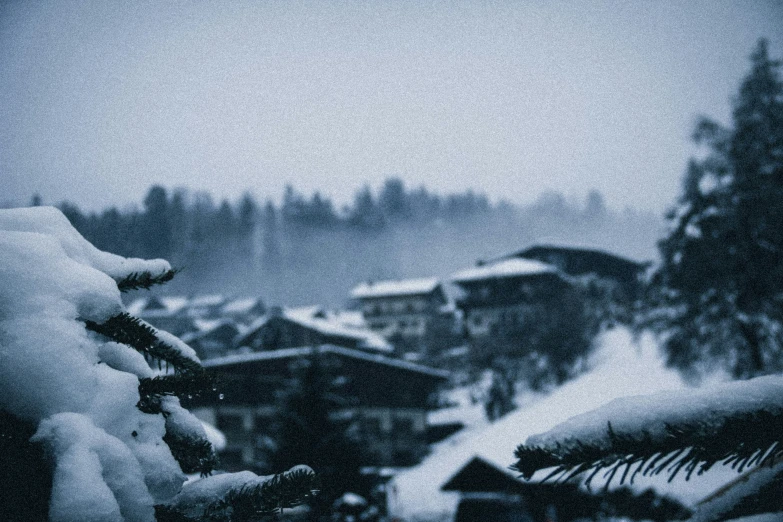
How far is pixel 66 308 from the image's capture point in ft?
2.70

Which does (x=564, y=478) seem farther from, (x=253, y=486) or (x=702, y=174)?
(x=702, y=174)

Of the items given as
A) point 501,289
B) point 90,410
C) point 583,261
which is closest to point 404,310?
point 501,289

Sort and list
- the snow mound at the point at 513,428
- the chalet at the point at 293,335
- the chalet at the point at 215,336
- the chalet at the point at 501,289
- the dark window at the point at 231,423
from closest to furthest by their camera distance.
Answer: the snow mound at the point at 513,428 → the dark window at the point at 231,423 → the chalet at the point at 293,335 → the chalet at the point at 501,289 → the chalet at the point at 215,336

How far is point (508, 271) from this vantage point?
34344 millimetres

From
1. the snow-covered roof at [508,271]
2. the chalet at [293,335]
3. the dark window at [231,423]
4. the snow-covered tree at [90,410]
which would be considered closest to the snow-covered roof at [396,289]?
the snow-covered roof at [508,271]

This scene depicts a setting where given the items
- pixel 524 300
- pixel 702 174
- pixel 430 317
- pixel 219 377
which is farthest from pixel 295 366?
pixel 430 317

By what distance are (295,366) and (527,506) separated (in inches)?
304

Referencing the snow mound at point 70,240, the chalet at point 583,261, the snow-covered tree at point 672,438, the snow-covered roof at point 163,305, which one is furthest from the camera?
the chalet at point 583,261

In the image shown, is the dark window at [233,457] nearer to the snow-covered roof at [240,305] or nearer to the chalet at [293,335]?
the chalet at [293,335]

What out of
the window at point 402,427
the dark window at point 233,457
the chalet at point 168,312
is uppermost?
the chalet at point 168,312

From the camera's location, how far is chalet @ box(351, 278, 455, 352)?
4256 cm

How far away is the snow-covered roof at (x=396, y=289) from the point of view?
4338 centimetres

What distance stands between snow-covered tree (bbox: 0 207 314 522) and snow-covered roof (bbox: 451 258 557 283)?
113 feet

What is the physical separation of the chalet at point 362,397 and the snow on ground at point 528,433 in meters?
4.57
